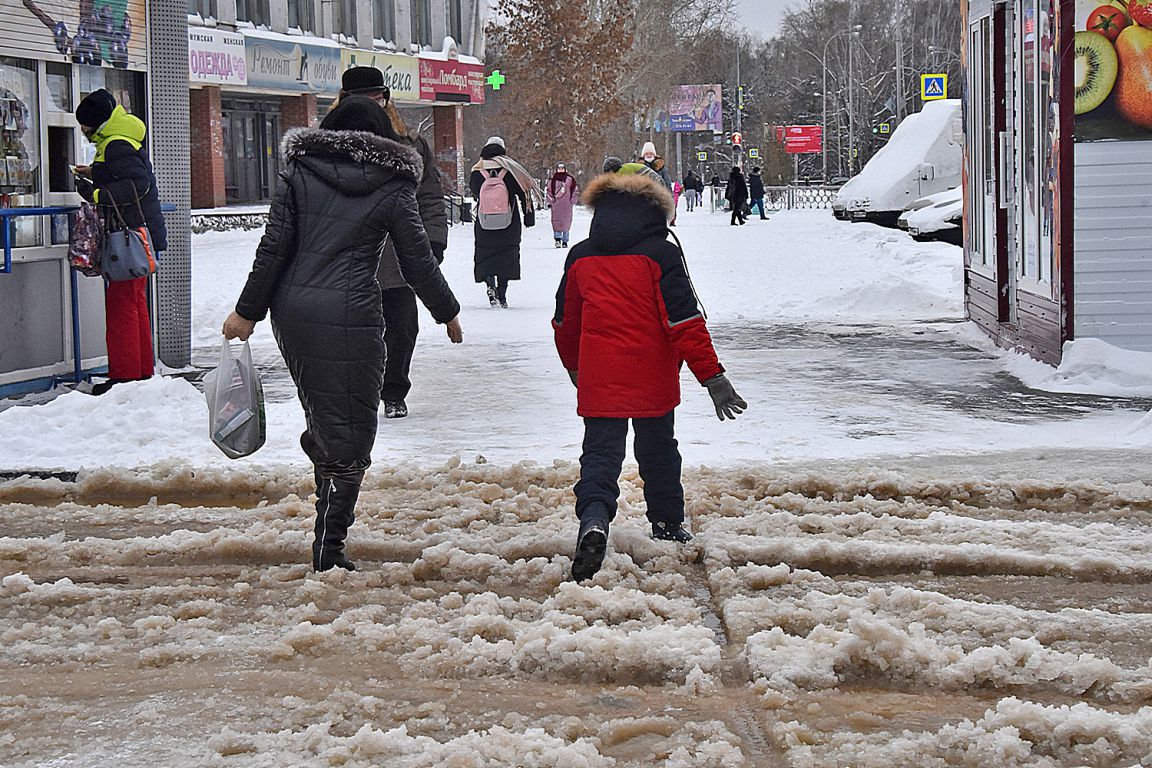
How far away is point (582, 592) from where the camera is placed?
5125 millimetres

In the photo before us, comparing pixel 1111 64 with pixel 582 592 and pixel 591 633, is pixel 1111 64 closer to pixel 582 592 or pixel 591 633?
pixel 582 592

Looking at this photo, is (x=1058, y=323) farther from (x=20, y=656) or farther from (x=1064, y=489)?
(x=20, y=656)

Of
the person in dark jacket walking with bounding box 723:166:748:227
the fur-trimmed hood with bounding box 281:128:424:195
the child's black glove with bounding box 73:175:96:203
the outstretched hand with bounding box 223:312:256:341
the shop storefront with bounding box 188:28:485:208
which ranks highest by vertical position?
the shop storefront with bounding box 188:28:485:208

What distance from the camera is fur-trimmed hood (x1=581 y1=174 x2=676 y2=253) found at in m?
5.61

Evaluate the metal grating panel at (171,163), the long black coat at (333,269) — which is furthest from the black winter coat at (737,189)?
the long black coat at (333,269)

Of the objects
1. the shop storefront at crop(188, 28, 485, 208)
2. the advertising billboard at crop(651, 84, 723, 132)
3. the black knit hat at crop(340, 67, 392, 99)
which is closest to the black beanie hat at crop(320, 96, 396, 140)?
the black knit hat at crop(340, 67, 392, 99)

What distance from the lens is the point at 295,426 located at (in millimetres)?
8695

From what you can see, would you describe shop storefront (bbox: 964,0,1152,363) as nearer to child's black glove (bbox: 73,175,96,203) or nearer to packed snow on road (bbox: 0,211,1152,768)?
packed snow on road (bbox: 0,211,1152,768)

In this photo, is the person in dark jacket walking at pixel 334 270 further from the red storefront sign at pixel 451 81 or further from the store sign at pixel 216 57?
the red storefront sign at pixel 451 81

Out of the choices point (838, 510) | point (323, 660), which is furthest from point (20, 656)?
point (838, 510)

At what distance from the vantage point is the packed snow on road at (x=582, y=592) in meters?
3.98

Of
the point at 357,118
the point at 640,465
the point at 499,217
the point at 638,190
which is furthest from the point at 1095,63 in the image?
the point at 499,217

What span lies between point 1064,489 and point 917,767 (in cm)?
340

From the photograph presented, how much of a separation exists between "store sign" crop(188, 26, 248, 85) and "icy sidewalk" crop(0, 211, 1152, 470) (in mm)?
18983
